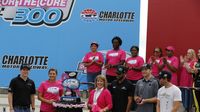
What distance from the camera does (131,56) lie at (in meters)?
12.1

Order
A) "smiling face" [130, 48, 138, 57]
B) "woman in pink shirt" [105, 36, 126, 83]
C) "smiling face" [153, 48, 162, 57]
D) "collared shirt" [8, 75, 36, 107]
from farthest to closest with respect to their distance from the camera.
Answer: "smiling face" [153, 48, 162, 57], "woman in pink shirt" [105, 36, 126, 83], "smiling face" [130, 48, 138, 57], "collared shirt" [8, 75, 36, 107]

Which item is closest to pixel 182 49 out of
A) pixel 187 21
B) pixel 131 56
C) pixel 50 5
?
pixel 187 21

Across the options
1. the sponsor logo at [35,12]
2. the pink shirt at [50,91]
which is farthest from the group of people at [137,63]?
the pink shirt at [50,91]

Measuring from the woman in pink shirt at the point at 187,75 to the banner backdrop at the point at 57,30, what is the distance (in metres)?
1.73

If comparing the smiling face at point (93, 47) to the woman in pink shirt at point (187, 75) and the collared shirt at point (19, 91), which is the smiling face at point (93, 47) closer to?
the woman in pink shirt at point (187, 75)

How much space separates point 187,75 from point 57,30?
3940mm

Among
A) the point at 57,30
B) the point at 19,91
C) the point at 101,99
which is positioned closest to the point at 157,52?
the point at 57,30

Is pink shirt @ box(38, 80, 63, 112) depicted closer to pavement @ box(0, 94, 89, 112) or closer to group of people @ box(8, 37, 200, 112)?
group of people @ box(8, 37, 200, 112)

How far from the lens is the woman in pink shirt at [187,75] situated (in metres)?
11.1

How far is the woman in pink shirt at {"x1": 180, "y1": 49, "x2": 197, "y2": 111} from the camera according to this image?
11.1 metres

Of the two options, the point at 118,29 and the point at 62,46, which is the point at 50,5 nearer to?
the point at 62,46

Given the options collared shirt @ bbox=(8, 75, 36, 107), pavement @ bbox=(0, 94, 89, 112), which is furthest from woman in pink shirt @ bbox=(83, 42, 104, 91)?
collared shirt @ bbox=(8, 75, 36, 107)

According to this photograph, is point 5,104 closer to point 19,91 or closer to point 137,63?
point 19,91

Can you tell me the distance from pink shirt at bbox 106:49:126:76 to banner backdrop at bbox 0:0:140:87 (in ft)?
3.32
